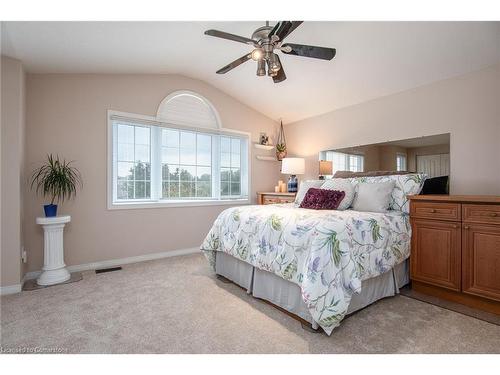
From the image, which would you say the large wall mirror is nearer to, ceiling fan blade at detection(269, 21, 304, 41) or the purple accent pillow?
the purple accent pillow

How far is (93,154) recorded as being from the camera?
326cm

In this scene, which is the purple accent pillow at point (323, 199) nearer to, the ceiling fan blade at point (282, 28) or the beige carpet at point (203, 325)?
the beige carpet at point (203, 325)

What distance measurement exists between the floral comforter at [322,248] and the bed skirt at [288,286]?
13cm

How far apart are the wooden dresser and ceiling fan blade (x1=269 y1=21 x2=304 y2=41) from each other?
187 cm

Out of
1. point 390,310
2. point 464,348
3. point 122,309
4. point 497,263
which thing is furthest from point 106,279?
point 497,263

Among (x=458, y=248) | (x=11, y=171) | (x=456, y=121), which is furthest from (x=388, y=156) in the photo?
(x=11, y=171)

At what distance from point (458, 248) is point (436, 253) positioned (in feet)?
0.59

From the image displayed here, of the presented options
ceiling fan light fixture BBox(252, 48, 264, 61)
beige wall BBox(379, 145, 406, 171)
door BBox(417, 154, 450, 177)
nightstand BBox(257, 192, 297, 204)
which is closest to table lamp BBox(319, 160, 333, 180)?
nightstand BBox(257, 192, 297, 204)

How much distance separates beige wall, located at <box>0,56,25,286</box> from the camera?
2.50 m

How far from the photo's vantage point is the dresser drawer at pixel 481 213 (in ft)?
6.55

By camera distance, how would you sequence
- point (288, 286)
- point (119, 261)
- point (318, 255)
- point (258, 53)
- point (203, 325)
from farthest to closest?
point (119, 261)
point (258, 53)
point (288, 286)
point (203, 325)
point (318, 255)

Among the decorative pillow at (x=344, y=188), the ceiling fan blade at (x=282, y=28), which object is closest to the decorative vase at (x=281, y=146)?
the decorative pillow at (x=344, y=188)

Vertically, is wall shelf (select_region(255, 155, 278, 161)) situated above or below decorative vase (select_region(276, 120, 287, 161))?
below

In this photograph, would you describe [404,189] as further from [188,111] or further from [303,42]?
[188,111]
